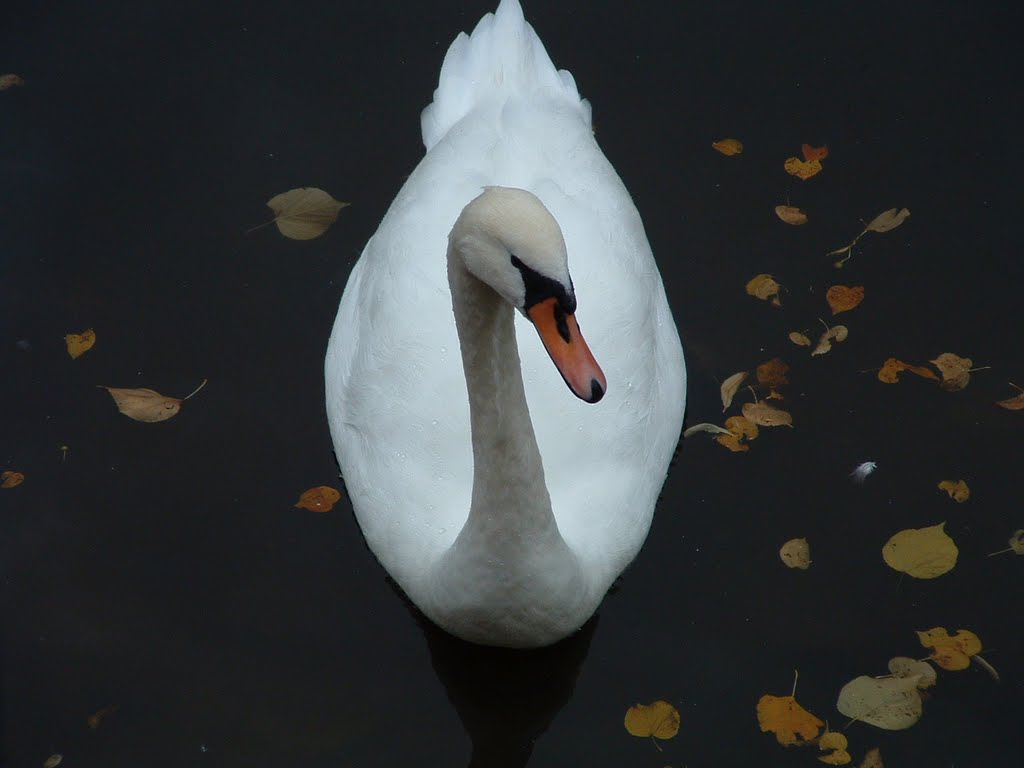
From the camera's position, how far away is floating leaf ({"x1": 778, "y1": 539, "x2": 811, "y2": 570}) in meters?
5.82

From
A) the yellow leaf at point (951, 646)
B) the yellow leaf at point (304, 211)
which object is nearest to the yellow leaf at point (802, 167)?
the yellow leaf at point (304, 211)

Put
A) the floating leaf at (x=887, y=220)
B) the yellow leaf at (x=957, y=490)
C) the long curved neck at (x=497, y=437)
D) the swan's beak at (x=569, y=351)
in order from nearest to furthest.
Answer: the swan's beak at (x=569, y=351) → the long curved neck at (x=497, y=437) → the yellow leaf at (x=957, y=490) → the floating leaf at (x=887, y=220)

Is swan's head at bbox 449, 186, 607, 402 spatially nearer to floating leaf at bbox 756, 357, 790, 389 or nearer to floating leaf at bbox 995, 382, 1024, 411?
floating leaf at bbox 756, 357, 790, 389

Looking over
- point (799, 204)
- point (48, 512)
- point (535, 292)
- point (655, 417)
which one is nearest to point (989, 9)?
point (799, 204)

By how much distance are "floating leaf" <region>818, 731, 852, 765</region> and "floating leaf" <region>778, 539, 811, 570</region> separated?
744 millimetres

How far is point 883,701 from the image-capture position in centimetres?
543

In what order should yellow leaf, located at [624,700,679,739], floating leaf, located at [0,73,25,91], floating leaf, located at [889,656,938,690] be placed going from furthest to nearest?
floating leaf, located at [0,73,25,91]
floating leaf, located at [889,656,938,690]
yellow leaf, located at [624,700,679,739]

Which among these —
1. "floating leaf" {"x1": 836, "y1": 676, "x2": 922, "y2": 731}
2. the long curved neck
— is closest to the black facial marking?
the long curved neck

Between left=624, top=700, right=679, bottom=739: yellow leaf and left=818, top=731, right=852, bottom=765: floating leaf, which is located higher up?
left=624, top=700, right=679, bottom=739: yellow leaf

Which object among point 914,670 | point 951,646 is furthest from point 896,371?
point 914,670

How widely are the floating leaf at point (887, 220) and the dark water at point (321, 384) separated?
0.06 m

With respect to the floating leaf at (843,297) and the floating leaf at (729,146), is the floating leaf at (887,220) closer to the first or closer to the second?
the floating leaf at (843,297)

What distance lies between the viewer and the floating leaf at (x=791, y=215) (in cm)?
711

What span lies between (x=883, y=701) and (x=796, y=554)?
0.71 m
